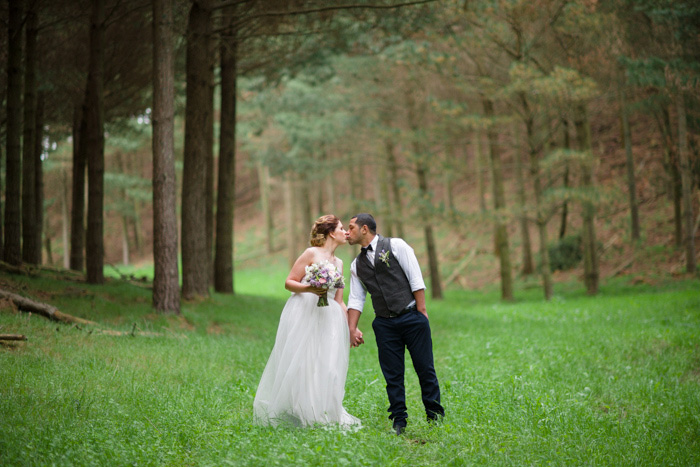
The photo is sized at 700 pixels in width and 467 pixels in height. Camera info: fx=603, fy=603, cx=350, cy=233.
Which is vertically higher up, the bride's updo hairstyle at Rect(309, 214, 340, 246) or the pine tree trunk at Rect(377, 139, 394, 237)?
the pine tree trunk at Rect(377, 139, 394, 237)

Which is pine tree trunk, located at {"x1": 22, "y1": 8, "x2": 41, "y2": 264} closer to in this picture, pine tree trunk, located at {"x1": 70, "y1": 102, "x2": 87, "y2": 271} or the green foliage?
pine tree trunk, located at {"x1": 70, "y1": 102, "x2": 87, "y2": 271}

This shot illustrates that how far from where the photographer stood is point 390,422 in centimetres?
614

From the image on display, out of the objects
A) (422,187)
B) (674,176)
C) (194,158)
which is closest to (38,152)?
(194,158)

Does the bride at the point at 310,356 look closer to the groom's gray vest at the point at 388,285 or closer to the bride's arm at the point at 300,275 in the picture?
the bride's arm at the point at 300,275

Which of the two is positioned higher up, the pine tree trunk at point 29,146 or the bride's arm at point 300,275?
the pine tree trunk at point 29,146

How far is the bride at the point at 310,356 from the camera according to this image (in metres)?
5.82

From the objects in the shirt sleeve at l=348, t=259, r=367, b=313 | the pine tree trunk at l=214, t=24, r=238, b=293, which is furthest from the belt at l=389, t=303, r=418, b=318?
the pine tree trunk at l=214, t=24, r=238, b=293

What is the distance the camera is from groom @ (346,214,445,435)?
5.77 m

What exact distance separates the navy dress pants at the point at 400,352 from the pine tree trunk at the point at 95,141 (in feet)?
34.1

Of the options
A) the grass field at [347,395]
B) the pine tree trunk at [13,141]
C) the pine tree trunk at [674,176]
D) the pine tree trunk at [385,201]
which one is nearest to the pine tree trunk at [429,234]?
the pine tree trunk at [385,201]

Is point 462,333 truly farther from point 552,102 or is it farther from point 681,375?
point 552,102

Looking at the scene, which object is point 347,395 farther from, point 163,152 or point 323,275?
point 163,152

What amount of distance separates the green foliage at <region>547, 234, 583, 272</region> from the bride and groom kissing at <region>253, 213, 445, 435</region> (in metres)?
20.8

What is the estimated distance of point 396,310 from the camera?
5746 mm
